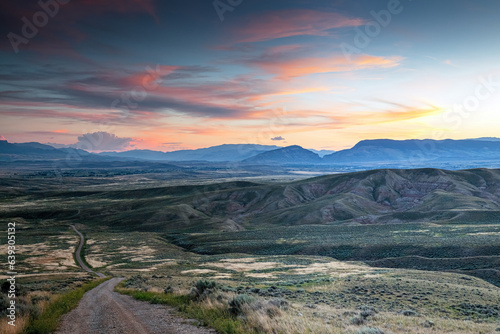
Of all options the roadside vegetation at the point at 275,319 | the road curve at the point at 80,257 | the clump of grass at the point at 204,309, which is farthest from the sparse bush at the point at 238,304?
the road curve at the point at 80,257

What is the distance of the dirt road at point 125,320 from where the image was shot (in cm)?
1212

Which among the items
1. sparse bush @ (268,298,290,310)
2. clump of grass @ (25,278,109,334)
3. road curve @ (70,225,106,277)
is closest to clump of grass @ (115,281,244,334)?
sparse bush @ (268,298,290,310)

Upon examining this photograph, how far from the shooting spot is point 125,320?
1352cm

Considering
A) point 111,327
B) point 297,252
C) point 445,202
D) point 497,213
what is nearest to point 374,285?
point 111,327

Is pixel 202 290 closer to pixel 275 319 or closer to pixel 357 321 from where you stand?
pixel 275 319

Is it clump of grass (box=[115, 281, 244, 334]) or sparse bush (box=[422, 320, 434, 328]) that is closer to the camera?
clump of grass (box=[115, 281, 244, 334])

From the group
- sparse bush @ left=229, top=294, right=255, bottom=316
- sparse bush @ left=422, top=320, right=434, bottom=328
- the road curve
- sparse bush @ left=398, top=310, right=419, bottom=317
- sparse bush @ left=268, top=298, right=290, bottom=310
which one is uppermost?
sparse bush @ left=229, top=294, right=255, bottom=316

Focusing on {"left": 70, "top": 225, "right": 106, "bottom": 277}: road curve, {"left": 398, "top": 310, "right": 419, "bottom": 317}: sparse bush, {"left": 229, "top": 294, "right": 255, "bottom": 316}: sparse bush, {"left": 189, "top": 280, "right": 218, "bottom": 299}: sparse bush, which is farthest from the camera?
{"left": 70, "top": 225, "right": 106, "bottom": 277}: road curve

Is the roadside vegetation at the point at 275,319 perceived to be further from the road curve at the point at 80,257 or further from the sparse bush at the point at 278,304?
the road curve at the point at 80,257

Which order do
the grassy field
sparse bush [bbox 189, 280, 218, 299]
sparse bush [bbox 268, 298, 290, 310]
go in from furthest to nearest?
sparse bush [bbox 189, 280, 218, 299] → sparse bush [bbox 268, 298, 290, 310] → the grassy field

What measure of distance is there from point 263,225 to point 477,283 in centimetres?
8427

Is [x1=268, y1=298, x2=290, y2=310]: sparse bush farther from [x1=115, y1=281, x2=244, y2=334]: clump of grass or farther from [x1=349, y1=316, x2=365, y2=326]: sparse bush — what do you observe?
[x1=349, y1=316, x2=365, y2=326]: sparse bush

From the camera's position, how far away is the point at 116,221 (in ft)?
380

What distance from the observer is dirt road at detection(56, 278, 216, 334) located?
39.8 ft
